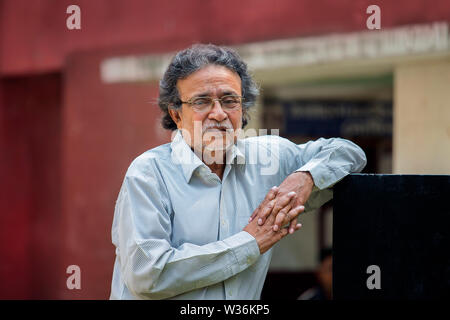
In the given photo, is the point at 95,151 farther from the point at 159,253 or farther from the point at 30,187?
the point at 159,253

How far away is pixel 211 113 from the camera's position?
7.32 ft

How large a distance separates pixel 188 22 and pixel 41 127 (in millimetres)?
2207

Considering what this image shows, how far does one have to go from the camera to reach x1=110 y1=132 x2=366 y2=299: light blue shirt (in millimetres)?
2043

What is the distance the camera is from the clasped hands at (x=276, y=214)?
6.97 feet

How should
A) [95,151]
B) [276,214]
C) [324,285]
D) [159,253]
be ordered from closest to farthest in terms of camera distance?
1. [159,253]
2. [276,214]
3. [324,285]
4. [95,151]

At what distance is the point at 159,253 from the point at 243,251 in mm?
296

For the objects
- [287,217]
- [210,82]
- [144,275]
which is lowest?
[144,275]

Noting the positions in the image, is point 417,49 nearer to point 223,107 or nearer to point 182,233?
point 223,107

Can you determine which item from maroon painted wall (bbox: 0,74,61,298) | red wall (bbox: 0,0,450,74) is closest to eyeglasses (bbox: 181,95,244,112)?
red wall (bbox: 0,0,450,74)

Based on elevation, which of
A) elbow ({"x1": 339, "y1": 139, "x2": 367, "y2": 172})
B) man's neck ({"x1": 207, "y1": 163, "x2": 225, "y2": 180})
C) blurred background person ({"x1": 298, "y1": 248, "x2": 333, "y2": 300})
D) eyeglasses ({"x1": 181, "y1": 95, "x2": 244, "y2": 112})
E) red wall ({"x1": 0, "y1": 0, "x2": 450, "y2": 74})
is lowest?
blurred background person ({"x1": 298, "y1": 248, "x2": 333, "y2": 300})

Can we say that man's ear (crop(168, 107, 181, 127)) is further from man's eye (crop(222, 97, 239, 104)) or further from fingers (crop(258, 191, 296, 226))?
fingers (crop(258, 191, 296, 226))

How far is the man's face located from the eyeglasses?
11 millimetres

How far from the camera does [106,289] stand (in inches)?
216

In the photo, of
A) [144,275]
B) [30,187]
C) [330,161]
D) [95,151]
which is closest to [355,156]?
[330,161]
